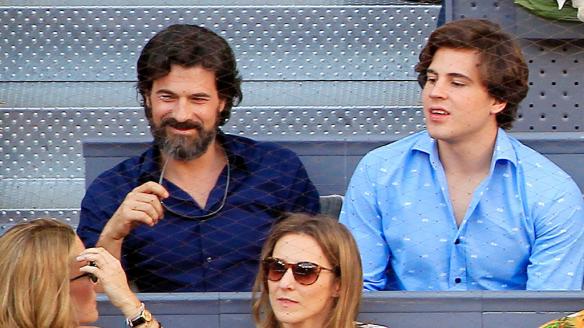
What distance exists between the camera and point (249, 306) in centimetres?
291

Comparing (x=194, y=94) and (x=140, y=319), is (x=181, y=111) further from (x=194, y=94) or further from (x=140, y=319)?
(x=140, y=319)

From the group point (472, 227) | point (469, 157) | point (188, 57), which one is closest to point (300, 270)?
point (472, 227)

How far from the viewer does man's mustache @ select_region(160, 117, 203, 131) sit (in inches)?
133

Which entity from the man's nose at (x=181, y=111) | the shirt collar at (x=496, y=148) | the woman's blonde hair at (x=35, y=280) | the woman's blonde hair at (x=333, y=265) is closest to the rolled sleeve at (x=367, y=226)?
the shirt collar at (x=496, y=148)

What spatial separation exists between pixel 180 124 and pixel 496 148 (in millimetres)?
799

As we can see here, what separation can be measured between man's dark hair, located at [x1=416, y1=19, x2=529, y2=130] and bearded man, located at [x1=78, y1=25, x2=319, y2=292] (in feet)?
1.70

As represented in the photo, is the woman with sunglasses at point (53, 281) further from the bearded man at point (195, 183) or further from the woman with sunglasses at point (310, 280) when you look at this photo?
the bearded man at point (195, 183)

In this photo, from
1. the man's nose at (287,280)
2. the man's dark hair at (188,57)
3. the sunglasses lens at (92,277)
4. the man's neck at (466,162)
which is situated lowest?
the man's nose at (287,280)

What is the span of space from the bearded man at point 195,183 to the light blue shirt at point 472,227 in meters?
0.23

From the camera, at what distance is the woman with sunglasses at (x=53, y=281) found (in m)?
2.52

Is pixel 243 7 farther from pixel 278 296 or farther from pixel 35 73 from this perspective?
pixel 278 296

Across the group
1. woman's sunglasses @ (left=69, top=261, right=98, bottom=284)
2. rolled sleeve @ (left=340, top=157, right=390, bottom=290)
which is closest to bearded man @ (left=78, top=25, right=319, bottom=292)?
rolled sleeve @ (left=340, top=157, right=390, bottom=290)

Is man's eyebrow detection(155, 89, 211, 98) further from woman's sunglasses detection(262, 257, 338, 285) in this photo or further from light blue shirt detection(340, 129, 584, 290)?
woman's sunglasses detection(262, 257, 338, 285)

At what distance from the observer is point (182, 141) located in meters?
3.38
